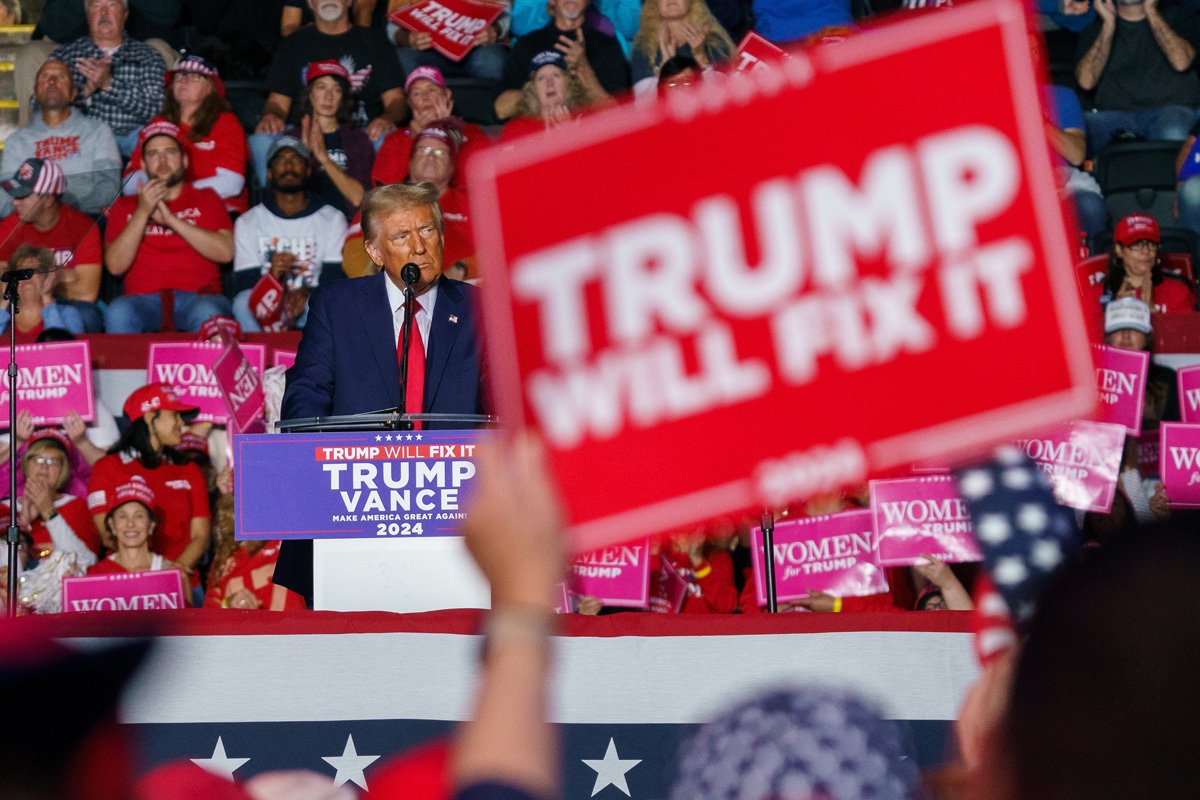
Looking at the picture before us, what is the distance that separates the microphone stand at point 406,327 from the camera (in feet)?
12.6

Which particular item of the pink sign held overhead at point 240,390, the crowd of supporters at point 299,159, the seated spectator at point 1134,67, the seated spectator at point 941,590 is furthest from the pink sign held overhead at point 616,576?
the seated spectator at point 1134,67

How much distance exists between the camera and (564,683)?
11.4 ft

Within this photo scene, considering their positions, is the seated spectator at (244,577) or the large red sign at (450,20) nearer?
the seated spectator at (244,577)

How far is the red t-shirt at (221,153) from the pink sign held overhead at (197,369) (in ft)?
4.73

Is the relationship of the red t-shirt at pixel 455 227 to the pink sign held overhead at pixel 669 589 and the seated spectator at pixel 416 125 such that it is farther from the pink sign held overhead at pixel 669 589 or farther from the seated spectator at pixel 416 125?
the pink sign held overhead at pixel 669 589

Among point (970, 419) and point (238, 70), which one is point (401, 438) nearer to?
point (970, 419)

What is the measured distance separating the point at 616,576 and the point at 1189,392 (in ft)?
7.06

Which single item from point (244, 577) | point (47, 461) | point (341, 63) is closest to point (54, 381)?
point (47, 461)

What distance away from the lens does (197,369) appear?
6.39 meters

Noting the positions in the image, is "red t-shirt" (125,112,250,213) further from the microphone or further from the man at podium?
the microphone

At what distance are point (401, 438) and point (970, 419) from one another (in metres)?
2.37

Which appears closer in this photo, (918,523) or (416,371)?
(416,371)

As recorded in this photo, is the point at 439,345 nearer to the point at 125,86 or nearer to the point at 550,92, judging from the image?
the point at 550,92

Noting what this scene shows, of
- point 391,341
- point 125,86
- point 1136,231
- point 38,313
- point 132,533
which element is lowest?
point 132,533
